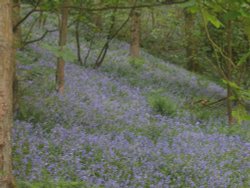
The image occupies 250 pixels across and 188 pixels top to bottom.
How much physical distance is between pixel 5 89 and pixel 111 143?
129 inches

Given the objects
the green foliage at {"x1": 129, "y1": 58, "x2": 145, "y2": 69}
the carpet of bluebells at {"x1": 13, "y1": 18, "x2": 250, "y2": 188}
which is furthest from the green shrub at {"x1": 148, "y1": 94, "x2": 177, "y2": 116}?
the green foliage at {"x1": 129, "y1": 58, "x2": 145, "y2": 69}

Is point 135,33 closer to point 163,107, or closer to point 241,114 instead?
point 163,107

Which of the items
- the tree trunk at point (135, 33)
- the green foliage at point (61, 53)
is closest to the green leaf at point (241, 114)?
the green foliage at point (61, 53)

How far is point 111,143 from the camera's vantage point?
6.33 m

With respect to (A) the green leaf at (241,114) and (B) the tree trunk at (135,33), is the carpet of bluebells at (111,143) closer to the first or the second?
(A) the green leaf at (241,114)

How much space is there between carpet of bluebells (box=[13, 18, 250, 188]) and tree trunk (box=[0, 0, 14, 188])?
1052 mm

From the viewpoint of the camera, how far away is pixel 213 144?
7.18 m

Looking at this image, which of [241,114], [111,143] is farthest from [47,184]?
[241,114]

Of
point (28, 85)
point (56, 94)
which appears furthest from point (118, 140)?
point (28, 85)

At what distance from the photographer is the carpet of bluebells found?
17.5 ft

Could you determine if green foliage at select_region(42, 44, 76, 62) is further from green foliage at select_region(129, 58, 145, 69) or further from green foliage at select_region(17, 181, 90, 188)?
green foliage at select_region(129, 58, 145, 69)

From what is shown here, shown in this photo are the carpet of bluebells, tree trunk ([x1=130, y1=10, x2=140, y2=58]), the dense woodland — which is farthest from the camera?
tree trunk ([x1=130, y1=10, x2=140, y2=58])

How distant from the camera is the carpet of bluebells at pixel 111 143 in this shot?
5.34m

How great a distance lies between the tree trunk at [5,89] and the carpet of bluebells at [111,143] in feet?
3.45
